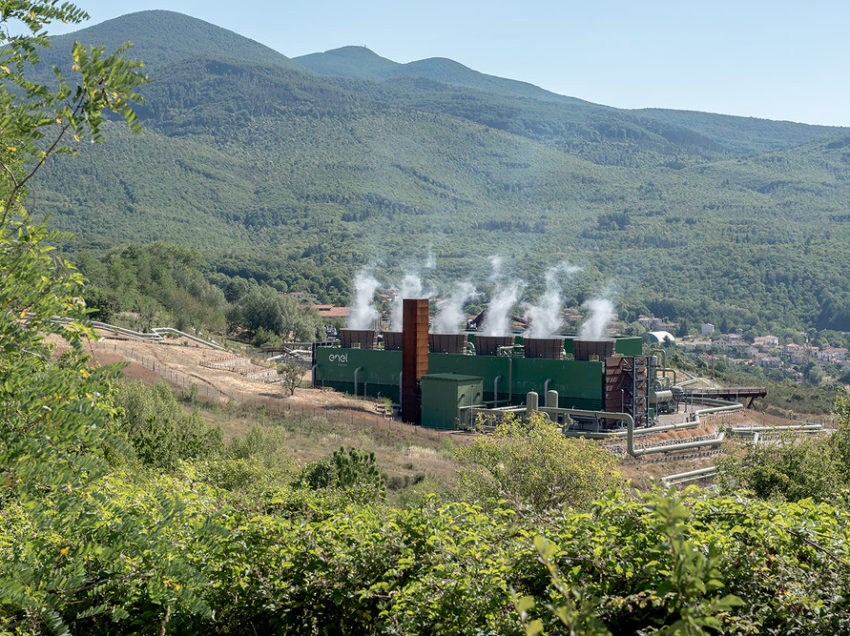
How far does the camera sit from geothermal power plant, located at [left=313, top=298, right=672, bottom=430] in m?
41.5

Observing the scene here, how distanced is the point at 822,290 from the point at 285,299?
347ft

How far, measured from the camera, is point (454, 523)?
730cm

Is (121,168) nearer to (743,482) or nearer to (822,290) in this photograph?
(822,290)

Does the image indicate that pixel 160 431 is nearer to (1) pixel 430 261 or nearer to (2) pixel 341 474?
(2) pixel 341 474

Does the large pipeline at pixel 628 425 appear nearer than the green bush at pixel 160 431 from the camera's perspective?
No

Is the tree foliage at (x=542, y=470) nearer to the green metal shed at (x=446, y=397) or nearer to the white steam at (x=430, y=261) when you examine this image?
the green metal shed at (x=446, y=397)

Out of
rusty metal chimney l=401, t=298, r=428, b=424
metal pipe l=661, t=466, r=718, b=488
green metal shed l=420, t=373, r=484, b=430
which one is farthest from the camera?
rusty metal chimney l=401, t=298, r=428, b=424

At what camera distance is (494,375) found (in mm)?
45250

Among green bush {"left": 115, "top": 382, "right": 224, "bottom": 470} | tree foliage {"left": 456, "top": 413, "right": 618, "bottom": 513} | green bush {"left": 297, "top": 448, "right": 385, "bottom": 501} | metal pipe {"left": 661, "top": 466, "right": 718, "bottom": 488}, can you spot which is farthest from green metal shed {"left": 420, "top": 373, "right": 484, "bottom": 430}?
tree foliage {"left": 456, "top": 413, "right": 618, "bottom": 513}

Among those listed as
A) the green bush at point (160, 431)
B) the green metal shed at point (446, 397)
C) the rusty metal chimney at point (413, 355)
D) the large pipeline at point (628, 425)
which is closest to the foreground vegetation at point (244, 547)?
the green bush at point (160, 431)

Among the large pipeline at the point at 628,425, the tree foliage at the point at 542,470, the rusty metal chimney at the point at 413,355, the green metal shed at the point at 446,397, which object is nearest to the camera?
the tree foliage at the point at 542,470

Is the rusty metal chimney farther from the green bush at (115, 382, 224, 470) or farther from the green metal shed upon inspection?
the green bush at (115, 382, 224, 470)

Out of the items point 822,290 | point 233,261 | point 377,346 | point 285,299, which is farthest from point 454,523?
point 822,290

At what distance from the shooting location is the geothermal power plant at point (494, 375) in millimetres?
41469
